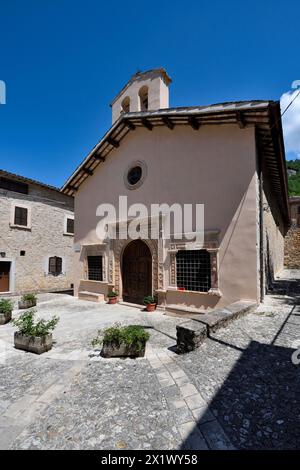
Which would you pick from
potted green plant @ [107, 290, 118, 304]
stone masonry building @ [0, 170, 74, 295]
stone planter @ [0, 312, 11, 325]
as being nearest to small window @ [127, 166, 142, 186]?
potted green plant @ [107, 290, 118, 304]

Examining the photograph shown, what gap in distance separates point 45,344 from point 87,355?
3.57 ft

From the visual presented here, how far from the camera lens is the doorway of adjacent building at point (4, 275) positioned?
15211mm

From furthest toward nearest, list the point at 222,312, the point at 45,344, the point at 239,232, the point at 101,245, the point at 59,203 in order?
the point at 59,203 → the point at 101,245 → the point at 239,232 → the point at 222,312 → the point at 45,344

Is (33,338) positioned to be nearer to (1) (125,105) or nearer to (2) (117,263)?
(2) (117,263)

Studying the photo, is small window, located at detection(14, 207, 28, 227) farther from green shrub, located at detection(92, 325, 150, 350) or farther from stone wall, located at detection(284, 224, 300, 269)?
stone wall, located at detection(284, 224, 300, 269)

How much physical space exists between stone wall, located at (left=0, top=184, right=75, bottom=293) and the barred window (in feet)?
27.3

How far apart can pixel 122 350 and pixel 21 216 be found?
14.3 m

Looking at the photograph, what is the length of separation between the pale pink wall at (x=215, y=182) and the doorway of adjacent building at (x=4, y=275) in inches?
380

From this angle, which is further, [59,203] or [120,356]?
[59,203]

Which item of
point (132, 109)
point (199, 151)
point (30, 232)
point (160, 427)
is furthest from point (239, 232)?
point (30, 232)

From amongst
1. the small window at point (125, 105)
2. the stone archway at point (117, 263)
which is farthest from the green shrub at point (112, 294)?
the small window at point (125, 105)

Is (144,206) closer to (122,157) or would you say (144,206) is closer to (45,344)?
(122,157)

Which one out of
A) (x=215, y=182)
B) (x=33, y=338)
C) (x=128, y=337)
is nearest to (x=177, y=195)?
(x=215, y=182)

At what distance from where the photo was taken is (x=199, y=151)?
345 inches
